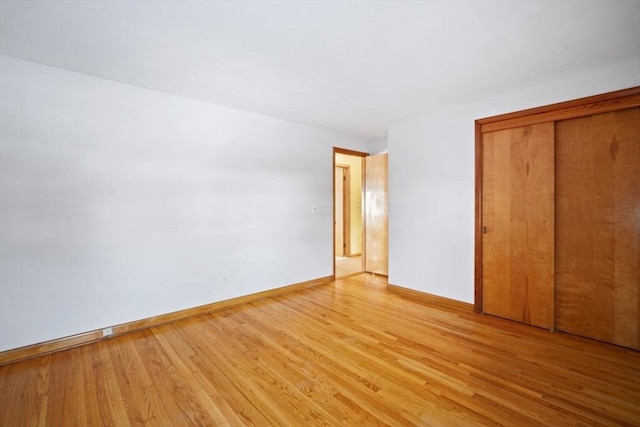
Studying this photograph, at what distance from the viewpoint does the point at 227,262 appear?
3.45 metres

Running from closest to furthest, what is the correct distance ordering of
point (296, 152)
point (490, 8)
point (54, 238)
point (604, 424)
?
point (604, 424) → point (490, 8) → point (54, 238) → point (296, 152)

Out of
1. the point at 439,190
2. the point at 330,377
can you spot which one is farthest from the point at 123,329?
the point at 439,190

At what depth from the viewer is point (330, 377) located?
203 centimetres

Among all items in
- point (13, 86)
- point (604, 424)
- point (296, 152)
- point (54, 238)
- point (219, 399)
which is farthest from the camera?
point (296, 152)

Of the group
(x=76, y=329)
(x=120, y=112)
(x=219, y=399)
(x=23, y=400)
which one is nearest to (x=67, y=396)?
(x=23, y=400)

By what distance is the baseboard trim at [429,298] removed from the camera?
3.31 meters

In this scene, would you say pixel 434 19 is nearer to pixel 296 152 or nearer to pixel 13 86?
pixel 296 152

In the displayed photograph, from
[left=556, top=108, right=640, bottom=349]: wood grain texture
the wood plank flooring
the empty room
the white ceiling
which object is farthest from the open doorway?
[left=556, top=108, right=640, bottom=349]: wood grain texture

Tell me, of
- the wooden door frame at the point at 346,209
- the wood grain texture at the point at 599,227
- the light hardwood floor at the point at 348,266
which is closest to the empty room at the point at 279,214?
the wood grain texture at the point at 599,227

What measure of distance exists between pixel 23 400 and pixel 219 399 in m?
1.31

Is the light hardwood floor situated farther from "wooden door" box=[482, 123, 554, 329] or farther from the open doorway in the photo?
"wooden door" box=[482, 123, 554, 329]

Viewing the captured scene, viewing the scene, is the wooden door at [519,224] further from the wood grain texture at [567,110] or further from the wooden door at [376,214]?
the wooden door at [376,214]

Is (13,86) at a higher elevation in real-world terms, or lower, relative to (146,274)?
higher

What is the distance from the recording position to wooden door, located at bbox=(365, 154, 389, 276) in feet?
15.3
